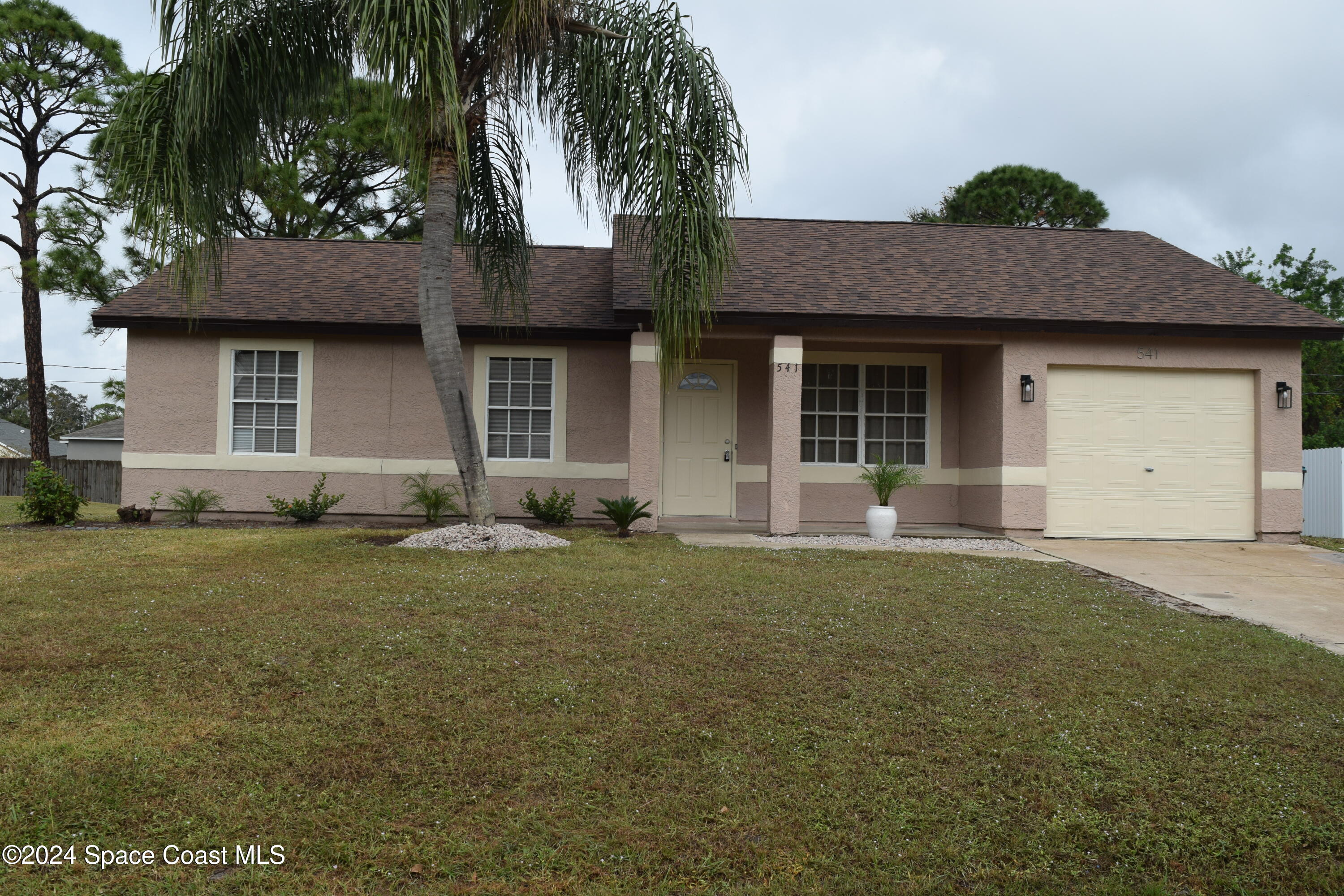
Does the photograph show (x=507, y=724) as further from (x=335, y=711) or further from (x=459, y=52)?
(x=459, y=52)

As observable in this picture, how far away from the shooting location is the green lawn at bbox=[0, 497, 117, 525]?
37.4 feet

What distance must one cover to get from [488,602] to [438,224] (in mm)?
4557

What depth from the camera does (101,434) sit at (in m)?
34.5

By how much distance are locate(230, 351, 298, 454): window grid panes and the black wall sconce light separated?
13.1 meters

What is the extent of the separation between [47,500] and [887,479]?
10479mm

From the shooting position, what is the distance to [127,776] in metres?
3.31

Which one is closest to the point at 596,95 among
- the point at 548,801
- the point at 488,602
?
the point at 488,602

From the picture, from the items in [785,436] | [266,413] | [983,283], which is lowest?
[785,436]

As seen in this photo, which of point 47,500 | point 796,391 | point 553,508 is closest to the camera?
point 47,500

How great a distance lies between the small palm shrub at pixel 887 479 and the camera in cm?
1044

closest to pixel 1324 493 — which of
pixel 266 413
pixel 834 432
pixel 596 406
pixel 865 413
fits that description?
pixel 865 413

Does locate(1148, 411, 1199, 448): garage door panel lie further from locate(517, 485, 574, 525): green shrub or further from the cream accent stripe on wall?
locate(517, 485, 574, 525): green shrub

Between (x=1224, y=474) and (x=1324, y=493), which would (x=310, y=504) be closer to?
(x=1224, y=474)

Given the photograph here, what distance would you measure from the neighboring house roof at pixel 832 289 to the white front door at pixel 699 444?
1394 millimetres
